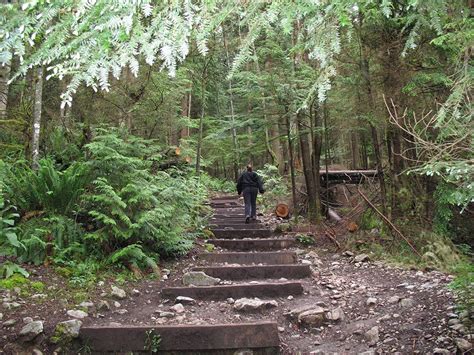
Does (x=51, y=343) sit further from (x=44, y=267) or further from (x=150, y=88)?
(x=150, y=88)

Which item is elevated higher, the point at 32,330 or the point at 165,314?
the point at 32,330

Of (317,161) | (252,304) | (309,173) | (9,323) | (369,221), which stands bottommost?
(252,304)

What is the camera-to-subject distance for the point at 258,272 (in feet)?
24.6

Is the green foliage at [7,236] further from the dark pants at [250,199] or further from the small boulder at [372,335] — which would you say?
the dark pants at [250,199]

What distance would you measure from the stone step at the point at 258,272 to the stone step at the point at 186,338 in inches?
100

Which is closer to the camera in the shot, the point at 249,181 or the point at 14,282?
the point at 14,282

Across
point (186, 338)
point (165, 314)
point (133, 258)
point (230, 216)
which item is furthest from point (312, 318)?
point (230, 216)

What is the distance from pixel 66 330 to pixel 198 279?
105 inches

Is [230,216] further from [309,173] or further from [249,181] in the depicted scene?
[309,173]

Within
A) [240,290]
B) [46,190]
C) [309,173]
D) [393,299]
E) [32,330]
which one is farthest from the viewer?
[309,173]

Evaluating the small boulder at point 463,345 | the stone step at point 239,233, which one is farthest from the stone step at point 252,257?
the small boulder at point 463,345

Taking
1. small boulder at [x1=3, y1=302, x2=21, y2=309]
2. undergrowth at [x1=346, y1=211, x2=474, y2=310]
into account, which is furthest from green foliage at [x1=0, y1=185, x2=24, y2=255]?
undergrowth at [x1=346, y1=211, x2=474, y2=310]

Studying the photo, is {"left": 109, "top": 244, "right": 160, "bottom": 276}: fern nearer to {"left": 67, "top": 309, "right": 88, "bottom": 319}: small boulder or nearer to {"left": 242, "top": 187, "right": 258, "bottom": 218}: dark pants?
{"left": 67, "top": 309, "right": 88, "bottom": 319}: small boulder

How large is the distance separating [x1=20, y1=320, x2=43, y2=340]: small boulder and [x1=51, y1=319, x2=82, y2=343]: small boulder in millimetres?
190
